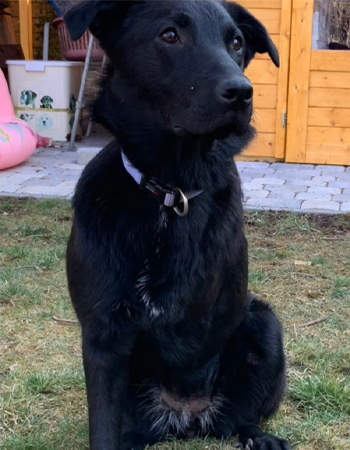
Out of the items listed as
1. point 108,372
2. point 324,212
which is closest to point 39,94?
point 324,212

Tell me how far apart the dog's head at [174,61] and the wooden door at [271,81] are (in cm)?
446

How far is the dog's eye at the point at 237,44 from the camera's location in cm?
212

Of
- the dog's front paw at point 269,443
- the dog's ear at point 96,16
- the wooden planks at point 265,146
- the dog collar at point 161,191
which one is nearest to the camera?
the dog's ear at point 96,16

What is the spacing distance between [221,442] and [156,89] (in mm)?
1178

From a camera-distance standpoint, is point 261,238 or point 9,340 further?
point 261,238

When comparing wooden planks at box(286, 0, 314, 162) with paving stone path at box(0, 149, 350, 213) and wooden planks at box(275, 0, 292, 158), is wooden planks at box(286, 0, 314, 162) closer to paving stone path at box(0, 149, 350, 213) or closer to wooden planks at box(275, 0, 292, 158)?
wooden planks at box(275, 0, 292, 158)

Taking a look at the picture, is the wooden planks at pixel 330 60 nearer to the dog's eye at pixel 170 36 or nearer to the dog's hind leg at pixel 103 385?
the dog's eye at pixel 170 36

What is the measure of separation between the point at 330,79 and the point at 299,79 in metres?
0.29

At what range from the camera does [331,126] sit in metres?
6.61

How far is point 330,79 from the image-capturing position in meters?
6.53

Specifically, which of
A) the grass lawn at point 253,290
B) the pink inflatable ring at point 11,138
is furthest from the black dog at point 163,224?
the pink inflatable ring at point 11,138

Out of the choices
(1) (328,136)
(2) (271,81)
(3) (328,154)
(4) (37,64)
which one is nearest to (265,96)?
(2) (271,81)

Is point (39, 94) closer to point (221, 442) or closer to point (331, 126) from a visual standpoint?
point (331, 126)

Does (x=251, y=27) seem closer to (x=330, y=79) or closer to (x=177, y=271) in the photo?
(x=177, y=271)
